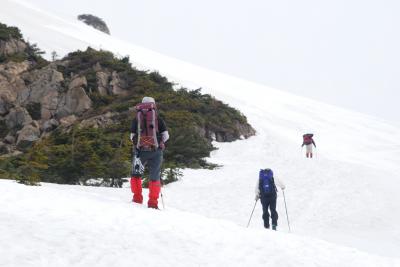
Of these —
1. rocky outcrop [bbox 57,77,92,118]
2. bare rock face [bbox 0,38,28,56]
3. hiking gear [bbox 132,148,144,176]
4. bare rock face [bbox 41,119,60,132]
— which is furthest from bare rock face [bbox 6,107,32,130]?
hiking gear [bbox 132,148,144,176]

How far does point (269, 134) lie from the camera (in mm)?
37875

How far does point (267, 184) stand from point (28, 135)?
20.5 metres

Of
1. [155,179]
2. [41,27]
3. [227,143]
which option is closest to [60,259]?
[155,179]

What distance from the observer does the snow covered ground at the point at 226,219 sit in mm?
6324

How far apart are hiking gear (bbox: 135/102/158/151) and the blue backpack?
3.94m

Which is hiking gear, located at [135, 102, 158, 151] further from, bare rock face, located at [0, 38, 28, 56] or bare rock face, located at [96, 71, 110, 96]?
bare rock face, located at [0, 38, 28, 56]

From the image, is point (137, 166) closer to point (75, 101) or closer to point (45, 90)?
point (75, 101)

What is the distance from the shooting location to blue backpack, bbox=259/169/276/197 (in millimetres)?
12016

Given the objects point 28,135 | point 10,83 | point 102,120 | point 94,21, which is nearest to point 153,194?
point 102,120

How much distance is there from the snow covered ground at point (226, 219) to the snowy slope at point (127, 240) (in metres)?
0.02

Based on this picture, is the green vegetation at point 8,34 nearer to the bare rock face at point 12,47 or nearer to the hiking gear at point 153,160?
the bare rock face at point 12,47

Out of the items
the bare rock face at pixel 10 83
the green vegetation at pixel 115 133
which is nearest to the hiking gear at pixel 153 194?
the green vegetation at pixel 115 133

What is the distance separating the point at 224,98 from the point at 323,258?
4446cm

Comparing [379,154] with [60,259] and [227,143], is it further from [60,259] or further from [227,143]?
[60,259]
